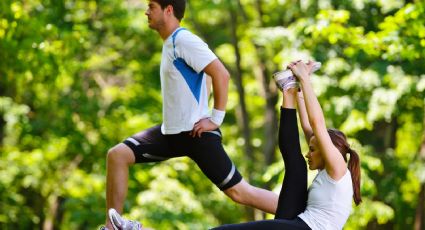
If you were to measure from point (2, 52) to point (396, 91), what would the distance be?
17.1 ft

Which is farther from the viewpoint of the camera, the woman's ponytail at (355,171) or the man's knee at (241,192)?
the man's knee at (241,192)

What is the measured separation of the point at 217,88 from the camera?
5.04 meters

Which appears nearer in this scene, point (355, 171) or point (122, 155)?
point (355, 171)

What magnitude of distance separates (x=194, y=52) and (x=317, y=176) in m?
1.13

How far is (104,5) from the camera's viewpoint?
13961 mm

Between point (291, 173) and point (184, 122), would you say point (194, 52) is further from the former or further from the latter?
point (291, 173)

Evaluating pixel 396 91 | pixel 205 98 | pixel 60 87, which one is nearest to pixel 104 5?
pixel 60 87

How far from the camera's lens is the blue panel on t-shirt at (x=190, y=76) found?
5031mm

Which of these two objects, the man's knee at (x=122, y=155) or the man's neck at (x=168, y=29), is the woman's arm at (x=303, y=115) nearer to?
the man's neck at (x=168, y=29)

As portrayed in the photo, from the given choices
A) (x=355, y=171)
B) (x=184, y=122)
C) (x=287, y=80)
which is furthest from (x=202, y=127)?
(x=355, y=171)

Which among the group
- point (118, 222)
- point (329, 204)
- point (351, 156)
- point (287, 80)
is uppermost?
point (287, 80)

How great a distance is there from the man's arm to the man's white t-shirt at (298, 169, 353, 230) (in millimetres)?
996

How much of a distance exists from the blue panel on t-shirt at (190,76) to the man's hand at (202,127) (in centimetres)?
14

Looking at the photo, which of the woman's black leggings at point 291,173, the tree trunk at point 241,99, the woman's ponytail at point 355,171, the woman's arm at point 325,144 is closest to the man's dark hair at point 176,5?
the woman's black leggings at point 291,173
